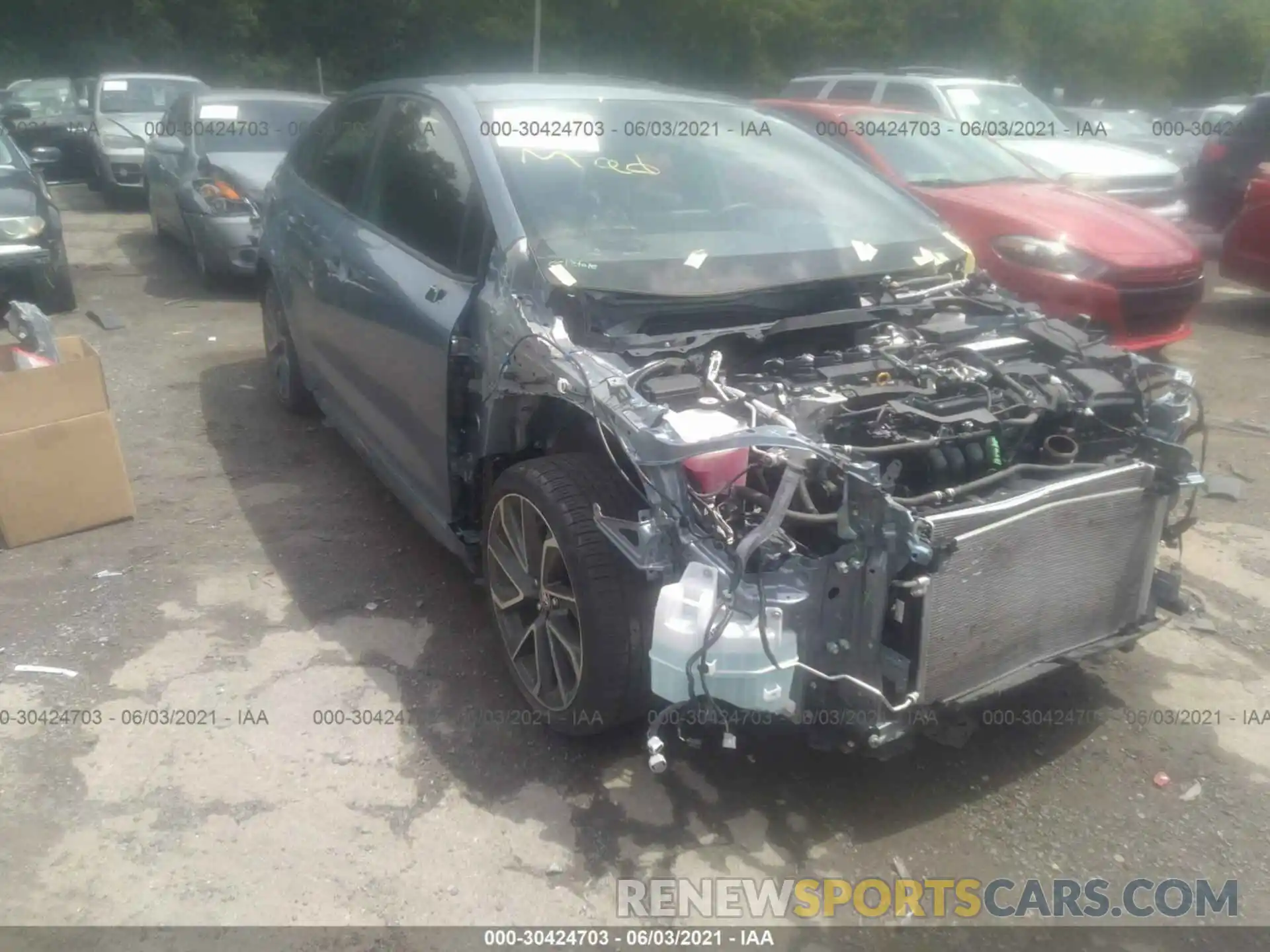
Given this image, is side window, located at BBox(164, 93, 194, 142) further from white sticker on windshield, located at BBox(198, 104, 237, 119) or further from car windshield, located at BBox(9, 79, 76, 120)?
car windshield, located at BBox(9, 79, 76, 120)

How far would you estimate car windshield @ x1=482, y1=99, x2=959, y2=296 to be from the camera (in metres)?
3.29

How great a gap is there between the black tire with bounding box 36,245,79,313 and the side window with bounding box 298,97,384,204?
3.43m

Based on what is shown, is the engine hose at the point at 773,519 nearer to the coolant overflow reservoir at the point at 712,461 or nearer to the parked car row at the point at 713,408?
the parked car row at the point at 713,408

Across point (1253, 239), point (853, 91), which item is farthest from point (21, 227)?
point (1253, 239)

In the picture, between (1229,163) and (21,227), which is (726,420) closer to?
(21,227)

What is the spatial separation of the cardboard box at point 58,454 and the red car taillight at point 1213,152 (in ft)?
34.3

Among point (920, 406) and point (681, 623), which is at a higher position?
point (920, 406)

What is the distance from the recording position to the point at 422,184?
383cm

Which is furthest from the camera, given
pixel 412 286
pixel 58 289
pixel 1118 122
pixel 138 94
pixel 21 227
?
pixel 1118 122

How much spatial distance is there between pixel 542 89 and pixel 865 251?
4.43 ft

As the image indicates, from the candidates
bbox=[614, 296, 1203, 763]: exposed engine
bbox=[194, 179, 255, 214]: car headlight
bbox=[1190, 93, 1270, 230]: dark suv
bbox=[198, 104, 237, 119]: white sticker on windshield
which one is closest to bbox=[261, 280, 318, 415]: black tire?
bbox=[194, 179, 255, 214]: car headlight

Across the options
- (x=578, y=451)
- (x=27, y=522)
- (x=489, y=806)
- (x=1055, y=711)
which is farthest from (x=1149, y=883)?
(x=27, y=522)

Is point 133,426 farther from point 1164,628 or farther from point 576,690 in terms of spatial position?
point 1164,628

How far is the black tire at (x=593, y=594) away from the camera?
2.82 metres
